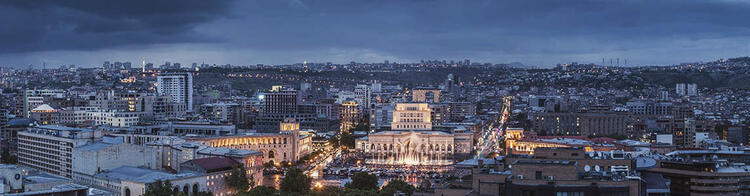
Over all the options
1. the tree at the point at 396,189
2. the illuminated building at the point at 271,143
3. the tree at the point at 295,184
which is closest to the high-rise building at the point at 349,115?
the illuminated building at the point at 271,143

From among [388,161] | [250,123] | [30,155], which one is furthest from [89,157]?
[250,123]

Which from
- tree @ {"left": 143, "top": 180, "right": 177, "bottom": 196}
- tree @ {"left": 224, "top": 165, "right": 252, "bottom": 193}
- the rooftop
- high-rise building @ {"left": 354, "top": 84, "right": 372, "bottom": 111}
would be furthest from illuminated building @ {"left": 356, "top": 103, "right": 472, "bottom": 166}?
high-rise building @ {"left": 354, "top": 84, "right": 372, "bottom": 111}

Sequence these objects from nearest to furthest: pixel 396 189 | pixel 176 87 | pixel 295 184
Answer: pixel 396 189 → pixel 295 184 → pixel 176 87

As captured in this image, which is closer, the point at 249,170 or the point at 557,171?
the point at 557,171

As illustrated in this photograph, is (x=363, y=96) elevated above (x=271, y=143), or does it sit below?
above

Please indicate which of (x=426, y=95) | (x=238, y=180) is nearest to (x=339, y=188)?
(x=238, y=180)

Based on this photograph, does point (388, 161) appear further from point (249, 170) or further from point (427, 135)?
point (249, 170)

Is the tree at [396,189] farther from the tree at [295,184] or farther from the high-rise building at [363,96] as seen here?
the high-rise building at [363,96]

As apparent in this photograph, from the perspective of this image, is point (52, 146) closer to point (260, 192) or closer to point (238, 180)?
point (238, 180)

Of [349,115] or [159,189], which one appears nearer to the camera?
[159,189]
